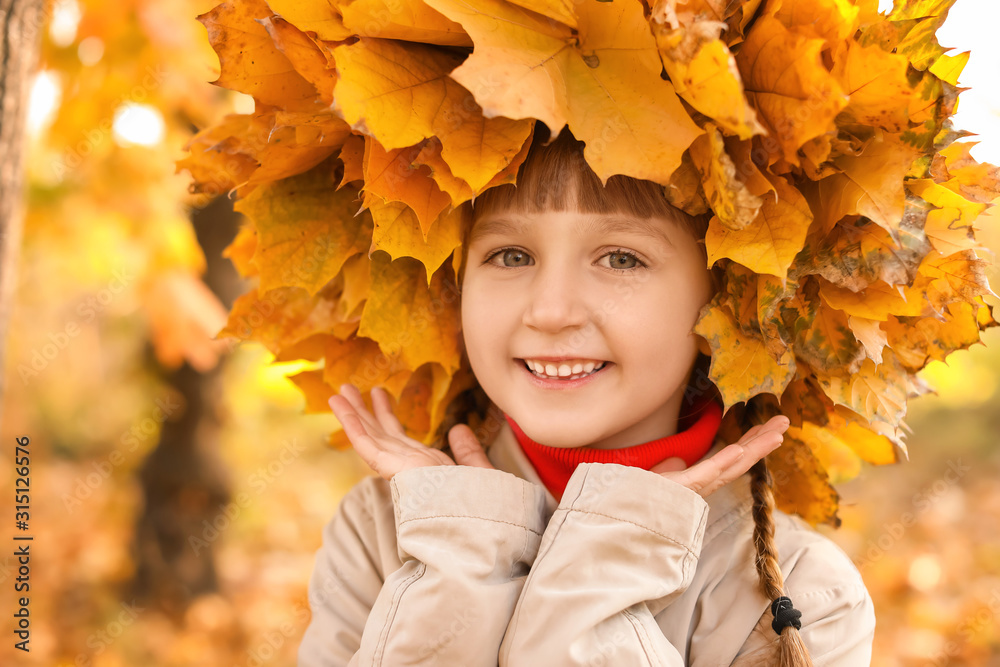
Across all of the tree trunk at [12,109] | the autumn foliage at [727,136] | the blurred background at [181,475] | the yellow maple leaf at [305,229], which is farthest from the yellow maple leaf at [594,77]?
the blurred background at [181,475]

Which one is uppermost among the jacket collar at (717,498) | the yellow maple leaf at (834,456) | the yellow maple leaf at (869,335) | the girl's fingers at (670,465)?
the yellow maple leaf at (869,335)

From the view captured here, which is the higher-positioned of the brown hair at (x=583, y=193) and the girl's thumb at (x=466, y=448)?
the brown hair at (x=583, y=193)

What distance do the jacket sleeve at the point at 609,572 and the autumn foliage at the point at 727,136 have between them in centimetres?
24

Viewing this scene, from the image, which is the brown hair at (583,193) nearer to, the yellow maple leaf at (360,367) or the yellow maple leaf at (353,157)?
the yellow maple leaf at (353,157)

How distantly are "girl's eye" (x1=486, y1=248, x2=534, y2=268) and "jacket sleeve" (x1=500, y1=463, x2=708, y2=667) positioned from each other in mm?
419

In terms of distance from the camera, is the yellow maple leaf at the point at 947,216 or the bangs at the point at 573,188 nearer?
the yellow maple leaf at the point at 947,216

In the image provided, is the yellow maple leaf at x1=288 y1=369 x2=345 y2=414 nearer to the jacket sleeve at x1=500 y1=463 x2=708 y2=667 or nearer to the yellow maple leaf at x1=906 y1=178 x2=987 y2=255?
the jacket sleeve at x1=500 y1=463 x2=708 y2=667

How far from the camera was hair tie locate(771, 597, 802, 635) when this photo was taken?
1.30 m

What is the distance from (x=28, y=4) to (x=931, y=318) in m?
1.94

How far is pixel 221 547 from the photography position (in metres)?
4.42

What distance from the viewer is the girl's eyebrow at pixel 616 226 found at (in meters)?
1.40

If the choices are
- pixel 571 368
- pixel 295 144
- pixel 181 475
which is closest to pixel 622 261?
pixel 571 368

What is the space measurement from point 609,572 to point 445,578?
276 mm

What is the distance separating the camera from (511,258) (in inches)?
61.0
